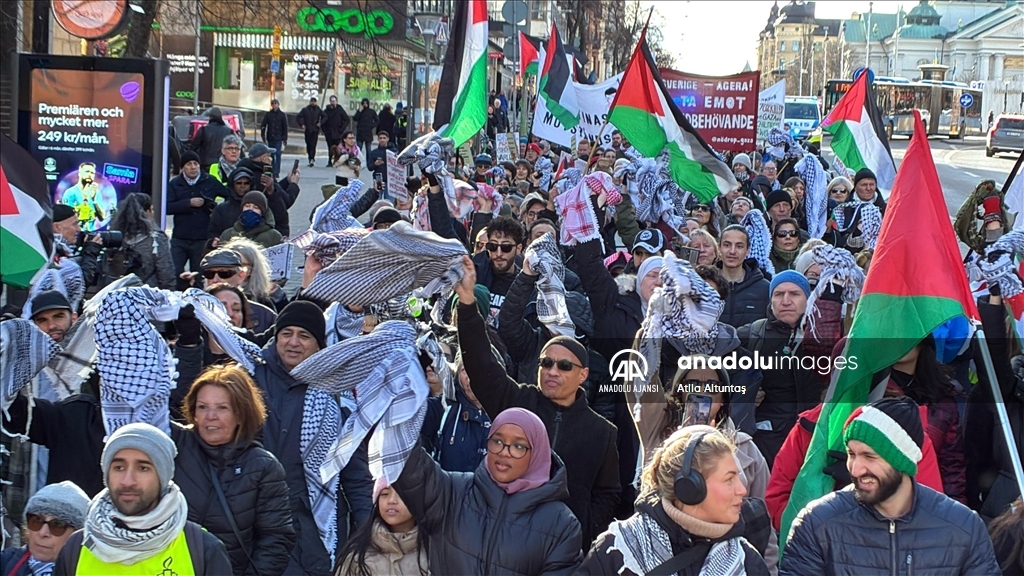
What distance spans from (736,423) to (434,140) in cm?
334

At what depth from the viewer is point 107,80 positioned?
34.3 feet

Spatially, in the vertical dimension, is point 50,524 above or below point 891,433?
below

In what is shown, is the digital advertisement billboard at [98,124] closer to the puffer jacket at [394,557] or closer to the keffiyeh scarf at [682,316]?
the keffiyeh scarf at [682,316]

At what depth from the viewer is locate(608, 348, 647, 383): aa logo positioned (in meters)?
5.91

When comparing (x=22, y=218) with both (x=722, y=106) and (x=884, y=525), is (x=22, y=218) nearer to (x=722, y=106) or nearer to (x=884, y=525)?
(x=884, y=525)

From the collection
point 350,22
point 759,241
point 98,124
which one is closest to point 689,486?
point 759,241

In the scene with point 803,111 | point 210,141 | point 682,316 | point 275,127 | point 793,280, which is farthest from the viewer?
point 803,111

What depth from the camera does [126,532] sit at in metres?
3.81

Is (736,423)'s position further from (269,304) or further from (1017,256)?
(269,304)

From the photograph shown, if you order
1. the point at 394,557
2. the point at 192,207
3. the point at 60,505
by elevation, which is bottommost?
the point at 394,557

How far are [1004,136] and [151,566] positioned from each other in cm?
5297

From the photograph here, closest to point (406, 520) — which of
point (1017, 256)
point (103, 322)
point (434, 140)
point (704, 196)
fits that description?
point (103, 322)

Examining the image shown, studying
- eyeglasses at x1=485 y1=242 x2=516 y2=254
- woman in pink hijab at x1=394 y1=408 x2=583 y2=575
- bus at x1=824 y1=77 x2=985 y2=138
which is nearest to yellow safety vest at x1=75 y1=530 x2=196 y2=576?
woman in pink hijab at x1=394 y1=408 x2=583 y2=575

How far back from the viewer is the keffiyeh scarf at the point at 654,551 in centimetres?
Answer: 374
